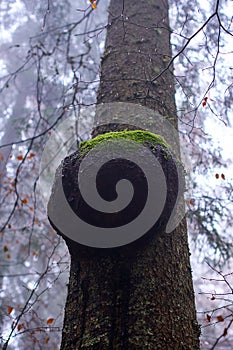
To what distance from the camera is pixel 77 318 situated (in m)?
1.27

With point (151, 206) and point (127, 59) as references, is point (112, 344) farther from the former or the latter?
point (127, 59)

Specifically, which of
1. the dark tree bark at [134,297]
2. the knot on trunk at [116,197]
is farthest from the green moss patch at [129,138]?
the dark tree bark at [134,297]

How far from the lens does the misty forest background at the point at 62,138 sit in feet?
11.0

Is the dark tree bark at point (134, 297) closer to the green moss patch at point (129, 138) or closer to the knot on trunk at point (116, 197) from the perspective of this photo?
the knot on trunk at point (116, 197)

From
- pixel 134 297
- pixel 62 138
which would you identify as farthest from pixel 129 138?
pixel 62 138

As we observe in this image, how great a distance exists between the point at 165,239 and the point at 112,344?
0.46 metres

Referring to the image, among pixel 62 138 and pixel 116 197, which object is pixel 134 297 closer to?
pixel 116 197

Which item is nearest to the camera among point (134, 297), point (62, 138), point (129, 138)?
point (134, 297)

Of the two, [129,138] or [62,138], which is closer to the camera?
[129,138]

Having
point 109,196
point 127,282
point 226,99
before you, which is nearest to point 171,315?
point 127,282

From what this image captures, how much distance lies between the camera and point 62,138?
9.02 metres

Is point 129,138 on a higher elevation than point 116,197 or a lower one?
higher

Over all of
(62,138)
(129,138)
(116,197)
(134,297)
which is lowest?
(134,297)

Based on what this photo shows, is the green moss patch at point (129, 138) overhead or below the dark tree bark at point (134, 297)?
overhead
